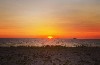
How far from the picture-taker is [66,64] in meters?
31.5

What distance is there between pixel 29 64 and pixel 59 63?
462 centimetres

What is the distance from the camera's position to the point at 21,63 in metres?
32.2

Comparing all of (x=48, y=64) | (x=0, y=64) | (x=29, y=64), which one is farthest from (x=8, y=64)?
(x=48, y=64)

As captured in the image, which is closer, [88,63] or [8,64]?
[8,64]

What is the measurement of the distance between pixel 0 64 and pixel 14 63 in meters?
2.47

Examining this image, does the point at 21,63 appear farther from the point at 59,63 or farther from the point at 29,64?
the point at 59,63

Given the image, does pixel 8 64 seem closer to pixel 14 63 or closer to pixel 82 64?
pixel 14 63

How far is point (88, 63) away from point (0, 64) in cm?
1352

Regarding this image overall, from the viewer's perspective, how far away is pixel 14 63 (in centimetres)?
3222

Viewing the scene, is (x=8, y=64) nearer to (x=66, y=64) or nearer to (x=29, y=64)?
(x=29, y=64)

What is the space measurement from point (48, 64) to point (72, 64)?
3.69 m

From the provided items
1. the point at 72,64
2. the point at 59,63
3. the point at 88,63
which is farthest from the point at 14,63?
the point at 88,63

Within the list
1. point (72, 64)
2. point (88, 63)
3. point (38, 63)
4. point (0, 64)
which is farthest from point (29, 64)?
point (88, 63)

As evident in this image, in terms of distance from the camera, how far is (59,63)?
3225cm
